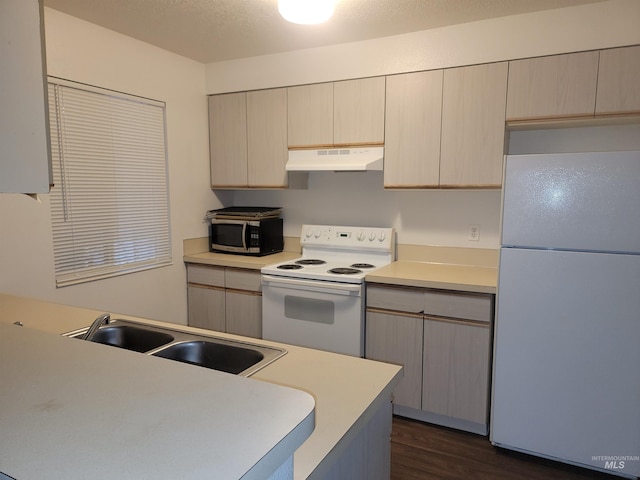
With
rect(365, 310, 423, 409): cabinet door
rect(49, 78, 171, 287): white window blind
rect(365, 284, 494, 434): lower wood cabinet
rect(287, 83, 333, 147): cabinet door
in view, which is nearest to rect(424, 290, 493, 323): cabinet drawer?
rect(365, 284, 494, 434): lower wood cabinet

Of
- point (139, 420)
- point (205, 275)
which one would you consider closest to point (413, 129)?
point (205, 275)

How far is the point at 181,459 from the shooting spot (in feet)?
1.93

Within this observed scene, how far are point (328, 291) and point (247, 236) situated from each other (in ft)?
3.01

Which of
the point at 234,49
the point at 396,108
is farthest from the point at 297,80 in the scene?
the point at 396,108

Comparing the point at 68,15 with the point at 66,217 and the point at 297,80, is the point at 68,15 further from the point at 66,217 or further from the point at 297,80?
the point at 297,80

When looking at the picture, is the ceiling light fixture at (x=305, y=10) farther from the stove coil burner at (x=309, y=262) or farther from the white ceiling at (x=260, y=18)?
the stove coil burner at (x=309, y=262)

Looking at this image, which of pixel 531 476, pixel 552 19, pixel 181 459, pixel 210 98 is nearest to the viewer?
pixel 181 459

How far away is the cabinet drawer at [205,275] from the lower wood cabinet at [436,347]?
1178 mm

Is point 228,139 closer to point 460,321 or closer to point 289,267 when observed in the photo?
point 289,267

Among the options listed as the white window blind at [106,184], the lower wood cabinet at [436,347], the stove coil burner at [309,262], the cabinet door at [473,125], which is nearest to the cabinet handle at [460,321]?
the lower wood cabinet at [436,347]

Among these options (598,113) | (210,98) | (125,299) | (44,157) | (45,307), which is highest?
(210,98)

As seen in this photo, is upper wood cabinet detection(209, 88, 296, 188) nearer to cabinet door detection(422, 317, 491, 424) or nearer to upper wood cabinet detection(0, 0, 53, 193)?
cabinet door detection(422, 317, 491, 424)

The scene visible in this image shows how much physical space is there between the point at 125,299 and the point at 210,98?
166 cm

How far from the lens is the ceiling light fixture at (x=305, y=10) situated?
72.0 inches
